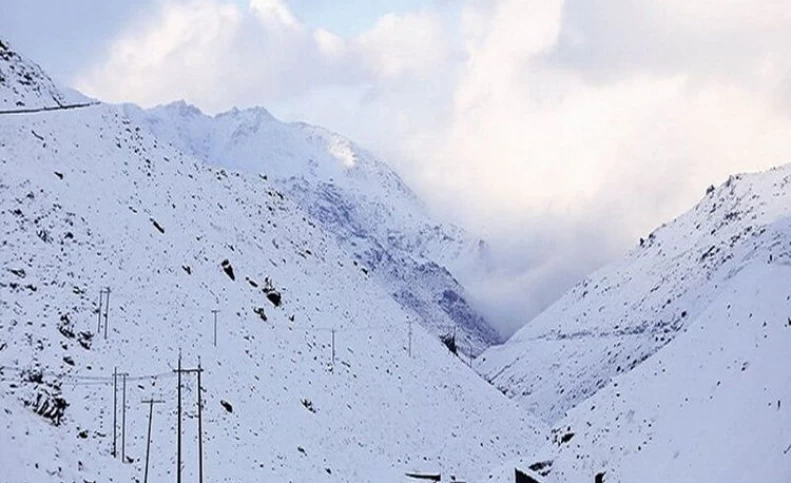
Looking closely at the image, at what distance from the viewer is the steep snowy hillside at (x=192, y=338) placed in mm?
43125

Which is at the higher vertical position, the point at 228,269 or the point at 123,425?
the point at 228,269

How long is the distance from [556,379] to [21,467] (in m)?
162

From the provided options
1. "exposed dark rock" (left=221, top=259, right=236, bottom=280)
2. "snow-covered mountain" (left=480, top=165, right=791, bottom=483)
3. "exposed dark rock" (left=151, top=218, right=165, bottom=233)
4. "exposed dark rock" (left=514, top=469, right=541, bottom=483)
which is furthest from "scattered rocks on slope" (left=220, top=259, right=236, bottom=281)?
"exposed dark rock" (left=514, top=469, right=541, bottom=483)

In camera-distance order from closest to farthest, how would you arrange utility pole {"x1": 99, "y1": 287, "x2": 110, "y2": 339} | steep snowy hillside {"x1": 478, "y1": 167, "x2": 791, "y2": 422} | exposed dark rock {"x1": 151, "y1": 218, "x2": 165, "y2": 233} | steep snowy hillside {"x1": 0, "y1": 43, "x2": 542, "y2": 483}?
steep snowy hillside {"x1": 0, "y1": 43, "x2": 542, "y2": 483} → utility pole {"x1": 99, "y1": 287, "x2": 110, "y2": 339} → exposed dark rock {"x1": 151, "y1": 218, "x2": 165, "y2": 233} → steep snowy hillside {"x1": 478, "y1": 167, "x2": 791, "y2": 422}

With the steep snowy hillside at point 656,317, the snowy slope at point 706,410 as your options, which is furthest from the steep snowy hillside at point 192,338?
the steep snowy hillside at point 656,317

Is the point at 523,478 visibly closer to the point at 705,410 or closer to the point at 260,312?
the point at 705,410

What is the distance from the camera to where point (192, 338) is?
190 ft

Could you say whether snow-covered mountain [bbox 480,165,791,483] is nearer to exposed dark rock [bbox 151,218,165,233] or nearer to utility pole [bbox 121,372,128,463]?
utility pole [bbox 121,372,128,463]

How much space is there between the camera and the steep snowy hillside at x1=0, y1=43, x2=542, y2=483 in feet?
141

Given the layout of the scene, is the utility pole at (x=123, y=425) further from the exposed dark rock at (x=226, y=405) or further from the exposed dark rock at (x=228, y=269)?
the exposed dark rock at (x=228, y=269)

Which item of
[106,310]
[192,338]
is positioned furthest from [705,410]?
[192,338]

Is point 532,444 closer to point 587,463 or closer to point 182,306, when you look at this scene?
point 182,306

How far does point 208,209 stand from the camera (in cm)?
8138

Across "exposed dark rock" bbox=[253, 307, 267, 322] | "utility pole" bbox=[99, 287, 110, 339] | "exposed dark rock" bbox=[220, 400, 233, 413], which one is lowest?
"exposed dark rock" bbox=[220, 400, 233, 413]
